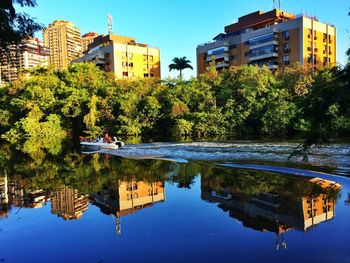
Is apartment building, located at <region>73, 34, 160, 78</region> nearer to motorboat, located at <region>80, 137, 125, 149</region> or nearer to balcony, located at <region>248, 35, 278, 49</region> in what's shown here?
balcony, located at <region>248, 35, 278, 49</region>

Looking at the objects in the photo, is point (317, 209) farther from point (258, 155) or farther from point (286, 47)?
point (286, 47)

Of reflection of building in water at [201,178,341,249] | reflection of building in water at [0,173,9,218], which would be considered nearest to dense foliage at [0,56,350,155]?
reflection of building in water at [0,173,9,218]

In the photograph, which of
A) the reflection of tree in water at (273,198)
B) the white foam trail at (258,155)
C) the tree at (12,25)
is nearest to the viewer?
the tree at (12,25)

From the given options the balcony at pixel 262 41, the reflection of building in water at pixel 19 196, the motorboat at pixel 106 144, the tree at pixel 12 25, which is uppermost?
the balcony at pixel 262 41

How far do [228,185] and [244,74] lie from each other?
1451 inches

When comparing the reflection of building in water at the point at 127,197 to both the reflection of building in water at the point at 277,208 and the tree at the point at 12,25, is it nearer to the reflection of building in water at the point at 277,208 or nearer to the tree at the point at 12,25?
the reflection of building in water at the point at 277,208

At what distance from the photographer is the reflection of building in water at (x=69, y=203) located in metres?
11.7

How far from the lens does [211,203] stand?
12.4 metres

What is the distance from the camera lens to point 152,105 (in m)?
49.3

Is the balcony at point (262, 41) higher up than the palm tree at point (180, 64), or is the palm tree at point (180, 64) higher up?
the balcony at point (262, 41)

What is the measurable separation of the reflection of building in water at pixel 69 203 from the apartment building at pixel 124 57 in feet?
238

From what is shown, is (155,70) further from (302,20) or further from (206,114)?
(206,114)

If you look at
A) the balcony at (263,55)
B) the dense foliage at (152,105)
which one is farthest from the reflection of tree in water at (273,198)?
the balcony at (263,55)

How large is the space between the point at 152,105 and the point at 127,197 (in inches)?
1434
